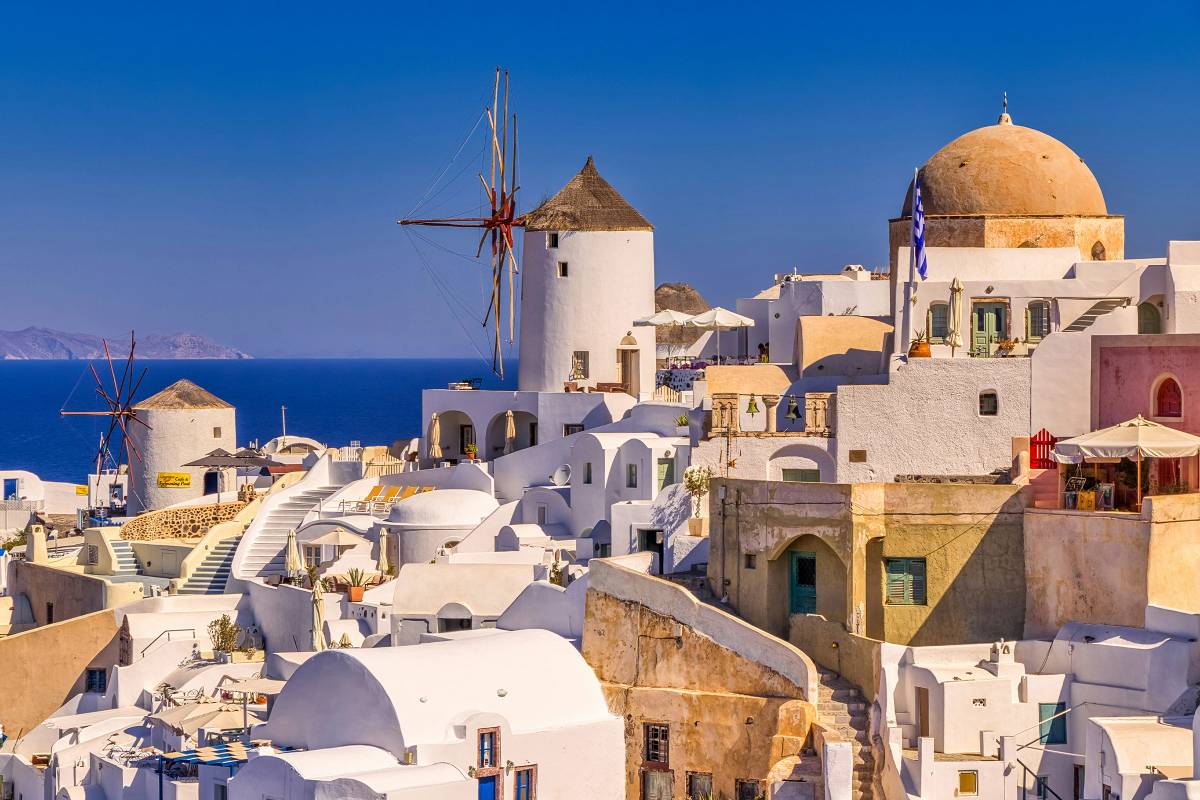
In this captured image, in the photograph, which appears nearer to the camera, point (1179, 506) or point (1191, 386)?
point (1179, 506)

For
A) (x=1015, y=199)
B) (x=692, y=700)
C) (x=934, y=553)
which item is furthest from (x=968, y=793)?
(x=1015, y=199)

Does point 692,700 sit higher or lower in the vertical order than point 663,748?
higher

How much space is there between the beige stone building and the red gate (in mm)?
6067

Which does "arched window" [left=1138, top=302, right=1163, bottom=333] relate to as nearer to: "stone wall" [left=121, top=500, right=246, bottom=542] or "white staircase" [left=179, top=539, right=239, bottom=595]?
"white staircase" [left=179, top=539, right=239, bottom=595]

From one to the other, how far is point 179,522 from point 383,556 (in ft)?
25.2

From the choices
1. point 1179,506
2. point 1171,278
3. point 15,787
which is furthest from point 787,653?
point 15,787

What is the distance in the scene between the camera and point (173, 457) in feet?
164

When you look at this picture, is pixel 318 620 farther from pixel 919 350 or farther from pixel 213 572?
pixel 919 350

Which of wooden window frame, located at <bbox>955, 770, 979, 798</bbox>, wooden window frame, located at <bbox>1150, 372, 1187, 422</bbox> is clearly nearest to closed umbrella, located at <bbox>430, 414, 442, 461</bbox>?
wooden window frame, located at <bbox>1150, 372, 1187, 422</bbox>

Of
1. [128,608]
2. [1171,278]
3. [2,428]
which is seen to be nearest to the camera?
[1171,278]

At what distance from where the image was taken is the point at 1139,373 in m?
29.6

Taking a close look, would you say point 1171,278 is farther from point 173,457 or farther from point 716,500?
point 173,457

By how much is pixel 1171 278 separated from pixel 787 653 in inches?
370

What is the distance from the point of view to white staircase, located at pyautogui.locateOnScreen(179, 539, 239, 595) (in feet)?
135
